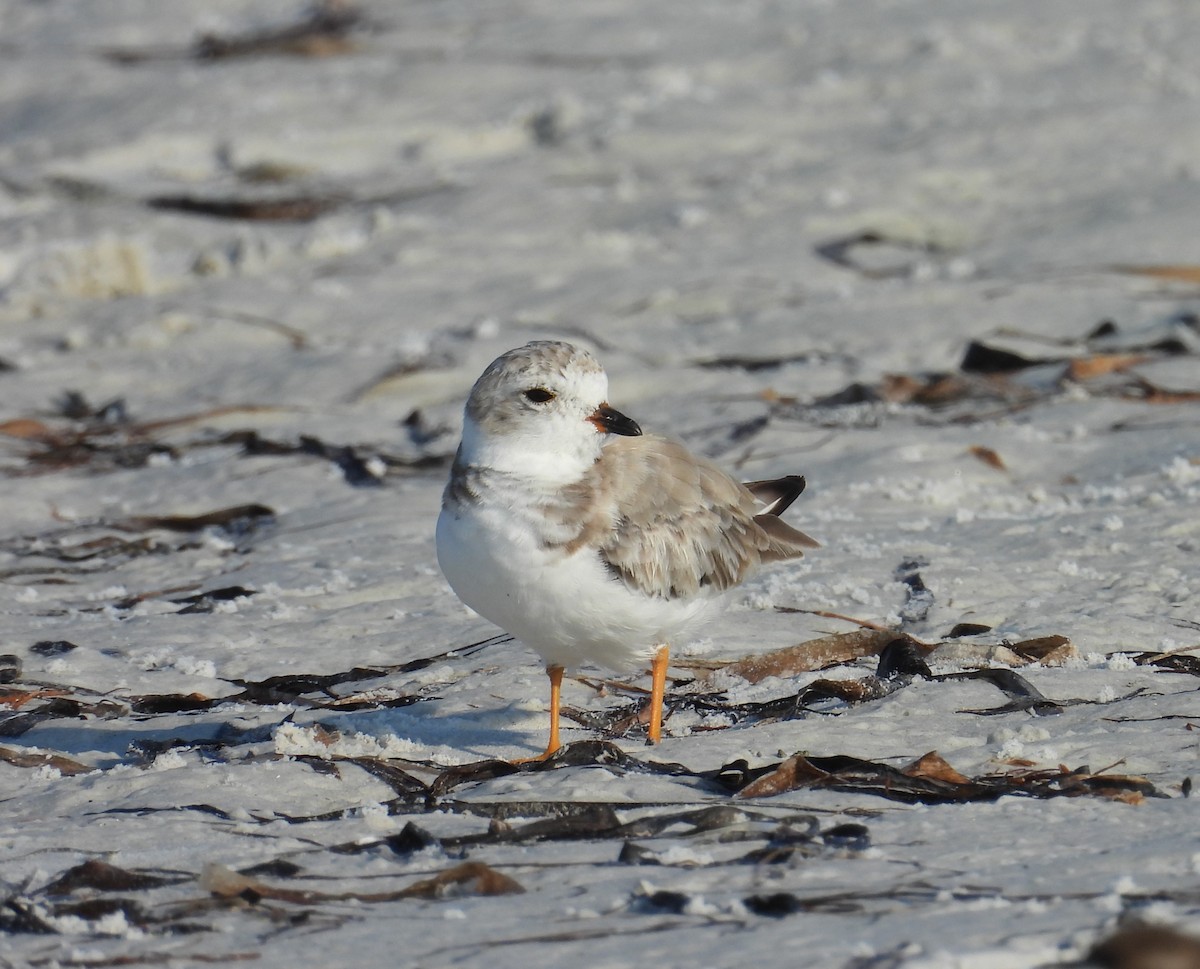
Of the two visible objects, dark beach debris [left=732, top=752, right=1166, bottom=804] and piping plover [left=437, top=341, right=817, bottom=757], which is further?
piping plover [left=437, top=341, right=817, bottom=757]

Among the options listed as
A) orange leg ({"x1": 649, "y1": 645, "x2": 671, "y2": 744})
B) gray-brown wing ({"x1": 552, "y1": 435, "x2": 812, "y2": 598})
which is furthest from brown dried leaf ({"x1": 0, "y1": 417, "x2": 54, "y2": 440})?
orange leg ({"x1": 649, "y1": 645, "x2": 671, "y2": 744})

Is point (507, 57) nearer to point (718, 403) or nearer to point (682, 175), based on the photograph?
point (682, 175)

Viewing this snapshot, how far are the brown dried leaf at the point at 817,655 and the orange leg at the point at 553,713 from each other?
53cm

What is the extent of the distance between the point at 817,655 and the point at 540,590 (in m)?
0.90

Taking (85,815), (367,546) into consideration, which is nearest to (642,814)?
(85,815)

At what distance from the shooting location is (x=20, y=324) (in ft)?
26.6

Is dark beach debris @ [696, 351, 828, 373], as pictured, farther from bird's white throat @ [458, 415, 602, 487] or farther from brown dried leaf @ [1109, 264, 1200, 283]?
bird's white throat @ [458, 415, 602, 487]

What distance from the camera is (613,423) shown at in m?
3.98

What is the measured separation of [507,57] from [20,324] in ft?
13.1

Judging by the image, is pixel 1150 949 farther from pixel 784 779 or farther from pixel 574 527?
pixel 574 527

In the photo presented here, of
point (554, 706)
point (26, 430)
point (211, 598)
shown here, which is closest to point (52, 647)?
point (211, 598)

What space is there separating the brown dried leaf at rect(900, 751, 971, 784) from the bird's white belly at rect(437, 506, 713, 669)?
0.76 m

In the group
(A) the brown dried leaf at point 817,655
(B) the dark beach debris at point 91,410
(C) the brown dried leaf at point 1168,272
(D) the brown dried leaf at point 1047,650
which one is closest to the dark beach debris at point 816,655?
(A) the brown dried leaf at point 817,655

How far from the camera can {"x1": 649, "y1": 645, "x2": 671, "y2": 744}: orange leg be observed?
12.6ft
